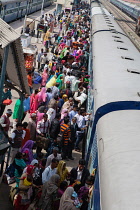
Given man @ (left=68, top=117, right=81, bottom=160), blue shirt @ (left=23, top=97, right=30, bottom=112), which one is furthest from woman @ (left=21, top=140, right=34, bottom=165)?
blue shirt @ (left=23, top=97, right=30, bottom=112)

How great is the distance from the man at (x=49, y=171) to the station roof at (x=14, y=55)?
1.46 metres

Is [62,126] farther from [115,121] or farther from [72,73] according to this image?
[72,73]

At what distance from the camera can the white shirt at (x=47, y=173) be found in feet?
23.9

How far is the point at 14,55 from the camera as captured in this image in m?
5.97

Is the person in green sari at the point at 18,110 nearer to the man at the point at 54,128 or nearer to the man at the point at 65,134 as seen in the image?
the man at the point at 54,128

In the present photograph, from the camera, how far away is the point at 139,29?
33.0 m

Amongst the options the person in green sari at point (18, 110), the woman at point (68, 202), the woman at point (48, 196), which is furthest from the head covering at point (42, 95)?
the woman at point (68, 202)

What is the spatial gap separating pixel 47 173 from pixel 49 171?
6cm

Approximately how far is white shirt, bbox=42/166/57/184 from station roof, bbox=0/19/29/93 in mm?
1559

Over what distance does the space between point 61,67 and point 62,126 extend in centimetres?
651

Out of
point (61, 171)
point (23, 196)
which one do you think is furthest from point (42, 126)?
point (23, 196)

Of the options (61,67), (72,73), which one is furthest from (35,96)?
(61,67)

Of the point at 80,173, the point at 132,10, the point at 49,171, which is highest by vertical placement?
the point at 49,171

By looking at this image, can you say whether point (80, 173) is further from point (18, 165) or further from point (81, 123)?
point (81, 123)
